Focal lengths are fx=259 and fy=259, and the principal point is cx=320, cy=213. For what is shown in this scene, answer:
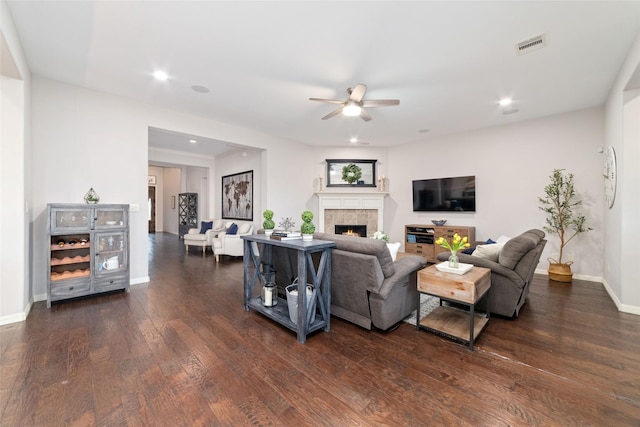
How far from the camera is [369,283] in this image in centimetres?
243

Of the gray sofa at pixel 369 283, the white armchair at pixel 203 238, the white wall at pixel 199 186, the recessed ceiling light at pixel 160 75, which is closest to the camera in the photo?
the gray sofa at pixel 369 283

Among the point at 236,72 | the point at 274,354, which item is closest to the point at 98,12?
the point at 236,72

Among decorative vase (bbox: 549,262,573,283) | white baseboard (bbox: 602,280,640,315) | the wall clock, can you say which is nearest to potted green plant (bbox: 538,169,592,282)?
decorative vase (bbox: 549,262,573,283)

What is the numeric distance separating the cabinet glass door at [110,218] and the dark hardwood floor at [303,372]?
1.08 metres

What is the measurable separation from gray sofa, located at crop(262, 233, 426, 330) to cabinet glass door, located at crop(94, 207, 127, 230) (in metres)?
2.84

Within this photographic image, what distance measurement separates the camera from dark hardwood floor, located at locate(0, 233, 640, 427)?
1.53m

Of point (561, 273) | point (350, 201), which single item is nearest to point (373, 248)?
point (561, 273)

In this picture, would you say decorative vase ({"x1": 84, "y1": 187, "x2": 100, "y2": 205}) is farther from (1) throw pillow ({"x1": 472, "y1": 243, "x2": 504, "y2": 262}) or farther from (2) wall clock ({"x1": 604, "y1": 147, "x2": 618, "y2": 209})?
(2) wall clock ({"x1": 604, "y1": 147, "x2": 618, "y2": 209})

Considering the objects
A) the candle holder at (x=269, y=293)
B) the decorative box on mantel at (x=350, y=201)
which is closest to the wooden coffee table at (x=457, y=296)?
the candle holder at (x=269, y=293)

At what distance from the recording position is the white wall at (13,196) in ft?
8.70

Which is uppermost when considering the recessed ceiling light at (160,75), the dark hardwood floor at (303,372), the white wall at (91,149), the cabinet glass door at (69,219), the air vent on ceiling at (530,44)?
A: the recessed ceiling light at (160,75)

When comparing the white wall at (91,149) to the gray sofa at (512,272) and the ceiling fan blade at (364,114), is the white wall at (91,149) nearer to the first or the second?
the ceiling fan blade at (364,114)

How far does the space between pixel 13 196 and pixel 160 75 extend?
2.02 m

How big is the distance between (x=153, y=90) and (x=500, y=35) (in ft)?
13.8
